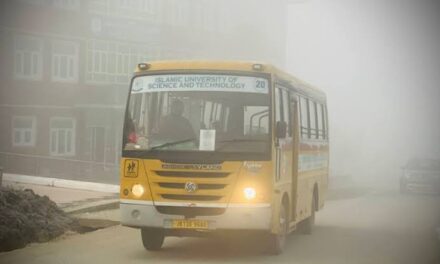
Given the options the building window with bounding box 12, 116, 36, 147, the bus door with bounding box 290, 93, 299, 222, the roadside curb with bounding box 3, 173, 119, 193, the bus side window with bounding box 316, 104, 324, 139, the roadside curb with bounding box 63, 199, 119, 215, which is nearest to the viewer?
the bus door with bounding box 290, 93, 299, 222

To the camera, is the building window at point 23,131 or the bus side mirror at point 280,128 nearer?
the bus side mirror at point 280,128

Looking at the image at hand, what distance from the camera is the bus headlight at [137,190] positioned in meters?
9.63

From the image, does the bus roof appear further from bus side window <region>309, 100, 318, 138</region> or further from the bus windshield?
bus side window <region>309, 100, 318, 138</region>

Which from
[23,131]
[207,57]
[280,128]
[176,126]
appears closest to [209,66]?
[176,126]

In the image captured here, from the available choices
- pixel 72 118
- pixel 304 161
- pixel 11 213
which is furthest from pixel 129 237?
pixel 72 118

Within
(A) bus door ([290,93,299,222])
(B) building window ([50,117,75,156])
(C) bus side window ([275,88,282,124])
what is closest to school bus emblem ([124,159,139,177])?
(C) bus side window ([275,88,282,124])

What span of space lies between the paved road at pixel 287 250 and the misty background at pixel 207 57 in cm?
1675

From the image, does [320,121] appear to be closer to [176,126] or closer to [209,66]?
[209,66]

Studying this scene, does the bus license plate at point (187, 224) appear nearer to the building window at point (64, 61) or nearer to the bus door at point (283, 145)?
the bus door at point (283, 145)

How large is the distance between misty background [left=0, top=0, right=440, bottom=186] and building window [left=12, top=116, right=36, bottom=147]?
45mm

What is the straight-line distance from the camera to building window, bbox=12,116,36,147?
3033 centimetres

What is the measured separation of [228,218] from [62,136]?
79.4 ft

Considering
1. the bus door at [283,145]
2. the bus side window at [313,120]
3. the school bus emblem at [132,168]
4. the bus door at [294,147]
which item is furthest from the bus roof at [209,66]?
the bus side window at [313,120]

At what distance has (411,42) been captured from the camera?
5053cm
